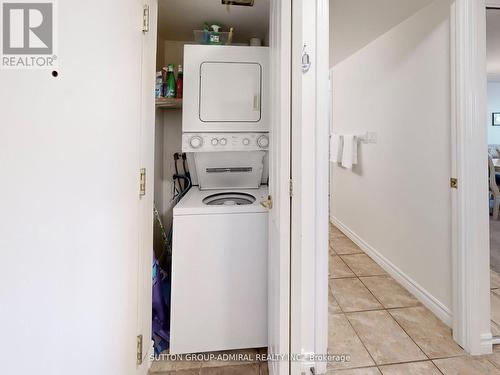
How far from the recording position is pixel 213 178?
2096 millimetres

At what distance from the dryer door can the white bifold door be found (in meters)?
0.54

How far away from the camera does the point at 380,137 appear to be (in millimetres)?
2791

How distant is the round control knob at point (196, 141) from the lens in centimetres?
182

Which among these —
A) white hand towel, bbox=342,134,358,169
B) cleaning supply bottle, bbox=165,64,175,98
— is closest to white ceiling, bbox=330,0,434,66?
white hand towel, bbox=342,134,358,169

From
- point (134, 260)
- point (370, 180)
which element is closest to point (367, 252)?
point (370, 180)

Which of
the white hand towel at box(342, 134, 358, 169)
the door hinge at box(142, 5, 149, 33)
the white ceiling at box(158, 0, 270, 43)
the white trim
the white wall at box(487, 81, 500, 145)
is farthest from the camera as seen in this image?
the white wall at box(487, 81, 500, 145)

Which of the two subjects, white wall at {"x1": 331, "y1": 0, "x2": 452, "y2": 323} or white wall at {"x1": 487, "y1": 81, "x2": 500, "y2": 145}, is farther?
white wall at {"x1": 487, "y1": 81, "x2": 500, "y2": 145}

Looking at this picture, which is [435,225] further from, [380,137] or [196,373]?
[196,373]

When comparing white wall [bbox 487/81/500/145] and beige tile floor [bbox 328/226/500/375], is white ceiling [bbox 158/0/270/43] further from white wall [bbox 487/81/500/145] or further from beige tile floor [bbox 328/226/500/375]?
white wall [bbox 487/81/500/145]

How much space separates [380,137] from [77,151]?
111 inches

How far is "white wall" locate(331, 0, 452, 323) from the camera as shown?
1.89 meters

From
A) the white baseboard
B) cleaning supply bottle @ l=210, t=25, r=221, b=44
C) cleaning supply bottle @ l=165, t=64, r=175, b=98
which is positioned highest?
cleaning supply bottle @ l=210, t=25, r=221, b=44

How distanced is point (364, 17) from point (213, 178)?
1.94 m

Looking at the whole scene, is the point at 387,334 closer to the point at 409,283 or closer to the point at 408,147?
the point at 409,283
